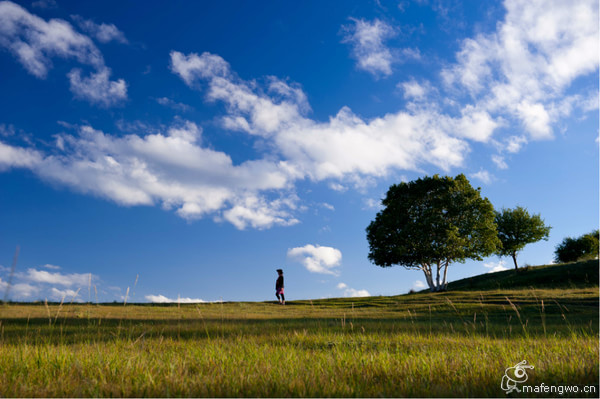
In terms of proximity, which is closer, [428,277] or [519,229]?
[428,277]

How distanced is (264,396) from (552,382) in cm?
240

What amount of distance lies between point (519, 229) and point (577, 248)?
15.7m

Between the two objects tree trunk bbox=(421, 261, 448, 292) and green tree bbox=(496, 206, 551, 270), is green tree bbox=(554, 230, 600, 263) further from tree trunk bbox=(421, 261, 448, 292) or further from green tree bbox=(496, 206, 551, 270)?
tree trunk bbox=(421, 261, 448, 292)

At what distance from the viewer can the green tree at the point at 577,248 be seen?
5610 cm

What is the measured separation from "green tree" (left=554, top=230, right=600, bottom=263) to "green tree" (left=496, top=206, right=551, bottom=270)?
31.9 ft

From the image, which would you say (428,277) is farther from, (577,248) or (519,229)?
(577,248)

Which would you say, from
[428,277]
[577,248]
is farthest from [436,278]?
[577,248]

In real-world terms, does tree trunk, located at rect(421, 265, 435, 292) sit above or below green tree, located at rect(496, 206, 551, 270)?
below

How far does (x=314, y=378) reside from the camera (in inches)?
121

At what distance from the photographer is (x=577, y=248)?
193 feet

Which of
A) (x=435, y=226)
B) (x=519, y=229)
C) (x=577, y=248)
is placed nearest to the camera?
(x=435, y=226)

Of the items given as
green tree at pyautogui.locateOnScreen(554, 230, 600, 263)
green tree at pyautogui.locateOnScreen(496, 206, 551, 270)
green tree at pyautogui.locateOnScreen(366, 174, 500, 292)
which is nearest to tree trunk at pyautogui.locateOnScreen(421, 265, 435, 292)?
green tree at pyautogui.locateOnScreen(366, 174, 500, 292)

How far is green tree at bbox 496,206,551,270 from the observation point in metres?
51.0

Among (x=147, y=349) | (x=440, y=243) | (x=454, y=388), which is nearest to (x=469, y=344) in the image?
(x=454, y=388)
